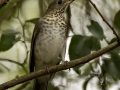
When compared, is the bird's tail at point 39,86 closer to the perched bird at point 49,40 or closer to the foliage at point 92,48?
the perched bird at point 49,40

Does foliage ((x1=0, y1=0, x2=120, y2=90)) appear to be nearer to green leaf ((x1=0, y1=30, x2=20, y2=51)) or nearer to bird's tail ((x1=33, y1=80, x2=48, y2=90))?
green leaf ((x1=0, y1=30, x2=20, y2=51))

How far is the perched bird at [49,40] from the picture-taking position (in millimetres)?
3045

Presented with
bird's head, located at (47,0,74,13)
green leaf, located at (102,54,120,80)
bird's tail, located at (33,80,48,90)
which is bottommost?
bird's tail, located at (33,80,48,90)

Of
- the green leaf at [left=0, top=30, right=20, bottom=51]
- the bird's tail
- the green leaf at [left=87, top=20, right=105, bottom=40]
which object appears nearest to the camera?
the green leaf at [left=87, top=20, right=105, bottom=40]

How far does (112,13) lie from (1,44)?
1265 millimetres

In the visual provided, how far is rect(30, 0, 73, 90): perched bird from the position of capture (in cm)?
304

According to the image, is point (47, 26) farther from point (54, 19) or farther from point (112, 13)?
point (112, 13)

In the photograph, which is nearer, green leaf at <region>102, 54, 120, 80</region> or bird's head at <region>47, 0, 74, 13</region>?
green leaf at <region>102, 54, 120, 80</region>

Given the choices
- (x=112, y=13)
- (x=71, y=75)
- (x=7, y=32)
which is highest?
(x=7, y=32)

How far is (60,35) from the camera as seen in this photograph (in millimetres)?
3035

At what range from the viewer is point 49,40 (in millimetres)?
3047

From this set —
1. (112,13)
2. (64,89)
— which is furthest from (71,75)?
(112,13)

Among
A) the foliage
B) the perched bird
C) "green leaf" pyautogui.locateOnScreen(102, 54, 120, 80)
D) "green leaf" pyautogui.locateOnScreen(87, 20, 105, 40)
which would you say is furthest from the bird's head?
"green leaf" pyautogui.locateOnScreen(102, 54, 120, 80)

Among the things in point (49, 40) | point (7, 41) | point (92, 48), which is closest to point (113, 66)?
point (92, 48)
